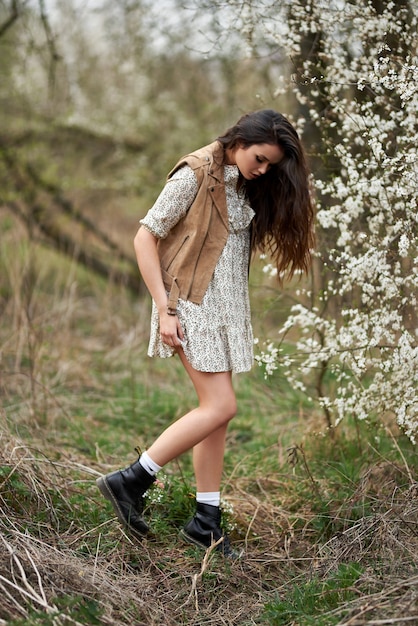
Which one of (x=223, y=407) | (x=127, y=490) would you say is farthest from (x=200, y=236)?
(x=127, y=490)

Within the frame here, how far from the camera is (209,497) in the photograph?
9.73 feet

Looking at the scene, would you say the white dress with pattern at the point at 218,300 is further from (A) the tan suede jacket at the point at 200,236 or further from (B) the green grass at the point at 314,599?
(B) the green grass at the point at 314,599

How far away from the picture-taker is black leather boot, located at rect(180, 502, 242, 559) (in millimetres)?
2939

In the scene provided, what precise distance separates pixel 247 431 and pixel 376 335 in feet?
5.39

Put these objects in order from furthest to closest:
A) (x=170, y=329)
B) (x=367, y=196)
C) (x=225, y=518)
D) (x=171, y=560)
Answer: (x=367, y=196)
(x=225, y=518)
(x=171, y=560)
(x=170, y=329)

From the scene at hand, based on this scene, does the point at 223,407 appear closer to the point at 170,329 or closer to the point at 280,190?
the point at 170,329

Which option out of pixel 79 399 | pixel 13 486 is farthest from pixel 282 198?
pixel 79 399

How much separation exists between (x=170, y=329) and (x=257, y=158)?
2.29 ft

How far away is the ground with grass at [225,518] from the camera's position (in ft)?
7.86

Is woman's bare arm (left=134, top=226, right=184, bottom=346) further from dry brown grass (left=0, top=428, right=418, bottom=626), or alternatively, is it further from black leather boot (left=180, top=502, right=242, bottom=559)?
dry brown grass (left=0, top=428, right=418, bottom=626)

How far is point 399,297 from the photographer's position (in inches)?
126

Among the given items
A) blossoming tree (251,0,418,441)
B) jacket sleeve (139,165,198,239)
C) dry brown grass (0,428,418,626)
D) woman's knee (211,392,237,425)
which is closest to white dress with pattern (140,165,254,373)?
jacket sleeve (139,165,198,239)

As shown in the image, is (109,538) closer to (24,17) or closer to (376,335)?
(376,335)

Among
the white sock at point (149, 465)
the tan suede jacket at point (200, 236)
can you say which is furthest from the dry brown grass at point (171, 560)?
the tan suede jacket at point (200, 236)
